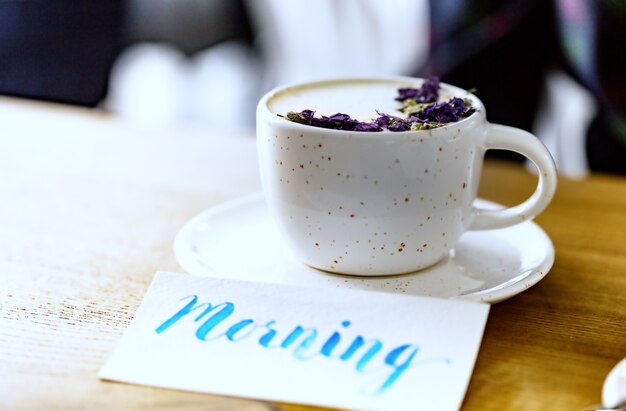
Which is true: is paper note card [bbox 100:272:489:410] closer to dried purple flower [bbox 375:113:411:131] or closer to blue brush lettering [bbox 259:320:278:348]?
blue brush lettering [bbox 259:320:278:348]

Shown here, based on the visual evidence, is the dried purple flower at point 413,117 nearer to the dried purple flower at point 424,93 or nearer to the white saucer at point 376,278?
the dried purple flower at point 424,93

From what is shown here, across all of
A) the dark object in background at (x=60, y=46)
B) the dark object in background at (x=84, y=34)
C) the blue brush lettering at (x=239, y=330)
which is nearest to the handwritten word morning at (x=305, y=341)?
the blue brush lettering at (x=239, y=330)

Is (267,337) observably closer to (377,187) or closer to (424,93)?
(377,187)

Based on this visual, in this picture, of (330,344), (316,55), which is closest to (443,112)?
(330,344)

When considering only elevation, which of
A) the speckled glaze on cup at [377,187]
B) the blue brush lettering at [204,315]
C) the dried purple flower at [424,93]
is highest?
the dried purple flower at [424,93]

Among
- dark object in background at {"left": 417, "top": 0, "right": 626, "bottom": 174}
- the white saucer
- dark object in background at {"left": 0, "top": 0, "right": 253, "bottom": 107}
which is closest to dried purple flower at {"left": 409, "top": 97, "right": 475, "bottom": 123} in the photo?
the white saucer

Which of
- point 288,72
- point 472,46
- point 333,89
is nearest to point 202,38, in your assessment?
point 288,72

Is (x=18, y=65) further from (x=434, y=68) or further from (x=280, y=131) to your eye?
(x=280, y=131)
